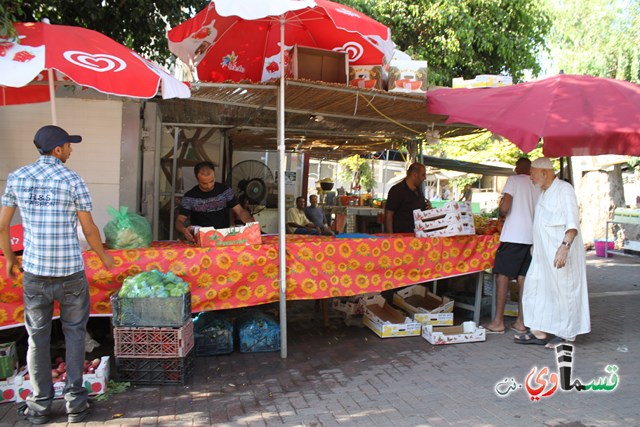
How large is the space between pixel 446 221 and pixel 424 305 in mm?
1369

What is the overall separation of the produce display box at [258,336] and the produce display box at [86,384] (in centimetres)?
131

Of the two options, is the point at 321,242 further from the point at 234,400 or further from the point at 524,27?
the point at 524,27

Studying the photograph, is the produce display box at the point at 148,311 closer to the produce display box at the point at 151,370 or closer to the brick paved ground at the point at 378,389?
the produce display box at the point at 151,370

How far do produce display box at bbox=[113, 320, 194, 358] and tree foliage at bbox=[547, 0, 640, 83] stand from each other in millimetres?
Answer: 13195

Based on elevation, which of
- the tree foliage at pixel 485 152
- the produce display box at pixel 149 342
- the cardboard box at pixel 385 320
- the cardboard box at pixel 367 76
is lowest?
the cardboard box at pixel 385 320

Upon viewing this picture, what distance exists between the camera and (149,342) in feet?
12.4

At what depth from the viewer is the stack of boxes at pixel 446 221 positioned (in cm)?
523

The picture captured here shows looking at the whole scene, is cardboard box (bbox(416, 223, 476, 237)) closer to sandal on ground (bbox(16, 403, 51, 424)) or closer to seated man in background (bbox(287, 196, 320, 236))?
sandal on ground (bbox(16, 403, 51, 424))

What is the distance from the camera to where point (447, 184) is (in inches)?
1389

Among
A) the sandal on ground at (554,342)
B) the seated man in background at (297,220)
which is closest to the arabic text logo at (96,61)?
the sandal on ground at (554,342)

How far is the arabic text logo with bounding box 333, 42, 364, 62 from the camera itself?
17.1 ft

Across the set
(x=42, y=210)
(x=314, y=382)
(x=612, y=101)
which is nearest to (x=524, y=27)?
(x=612, y=101)

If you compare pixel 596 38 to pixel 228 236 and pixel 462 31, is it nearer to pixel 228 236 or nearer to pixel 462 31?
pixel 462 31

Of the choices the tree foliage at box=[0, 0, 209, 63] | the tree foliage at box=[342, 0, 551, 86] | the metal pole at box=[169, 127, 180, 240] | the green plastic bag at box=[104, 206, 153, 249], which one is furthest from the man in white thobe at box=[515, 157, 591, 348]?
the tree foliage at box=[342, 0, 551, 86]
